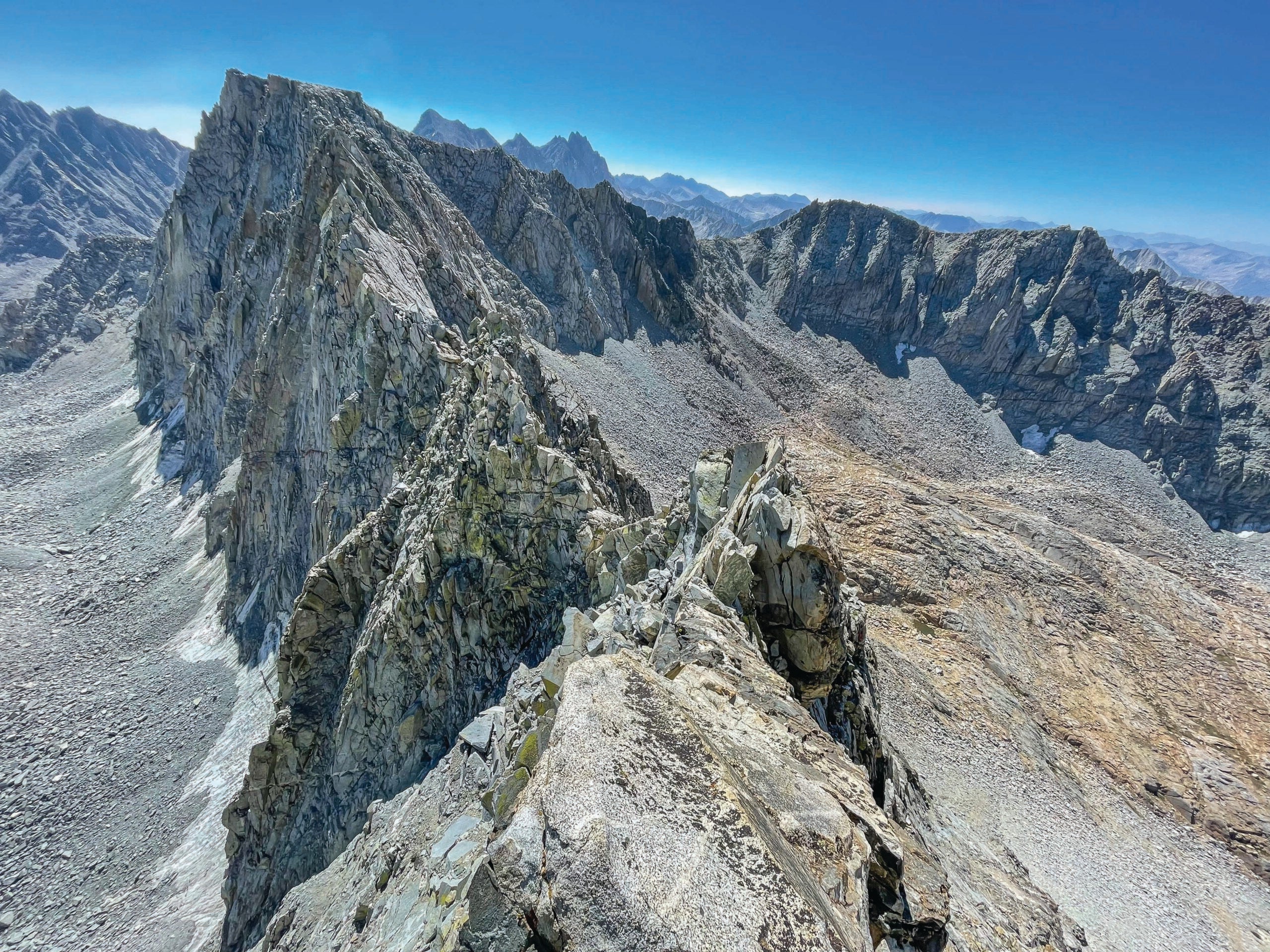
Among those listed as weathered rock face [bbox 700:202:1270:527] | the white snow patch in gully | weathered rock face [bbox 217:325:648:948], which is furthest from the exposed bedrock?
weathered rock face [bbox 700:202:1270:527]

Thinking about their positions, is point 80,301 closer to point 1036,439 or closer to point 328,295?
point 328,295

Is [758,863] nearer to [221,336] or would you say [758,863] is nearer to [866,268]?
[221,336]

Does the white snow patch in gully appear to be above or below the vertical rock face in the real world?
below

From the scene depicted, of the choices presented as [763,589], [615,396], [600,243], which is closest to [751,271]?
[600,243]

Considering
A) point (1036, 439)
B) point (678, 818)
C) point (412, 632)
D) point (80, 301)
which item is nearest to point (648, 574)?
point (678, 818)

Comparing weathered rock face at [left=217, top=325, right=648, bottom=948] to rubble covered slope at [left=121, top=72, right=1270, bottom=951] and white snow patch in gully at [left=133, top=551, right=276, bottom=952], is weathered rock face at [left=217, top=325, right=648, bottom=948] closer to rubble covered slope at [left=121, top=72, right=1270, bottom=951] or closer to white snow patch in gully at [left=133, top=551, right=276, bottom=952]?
rubble covered slope at [left=121, top=72, right=1270, bottom=951]
